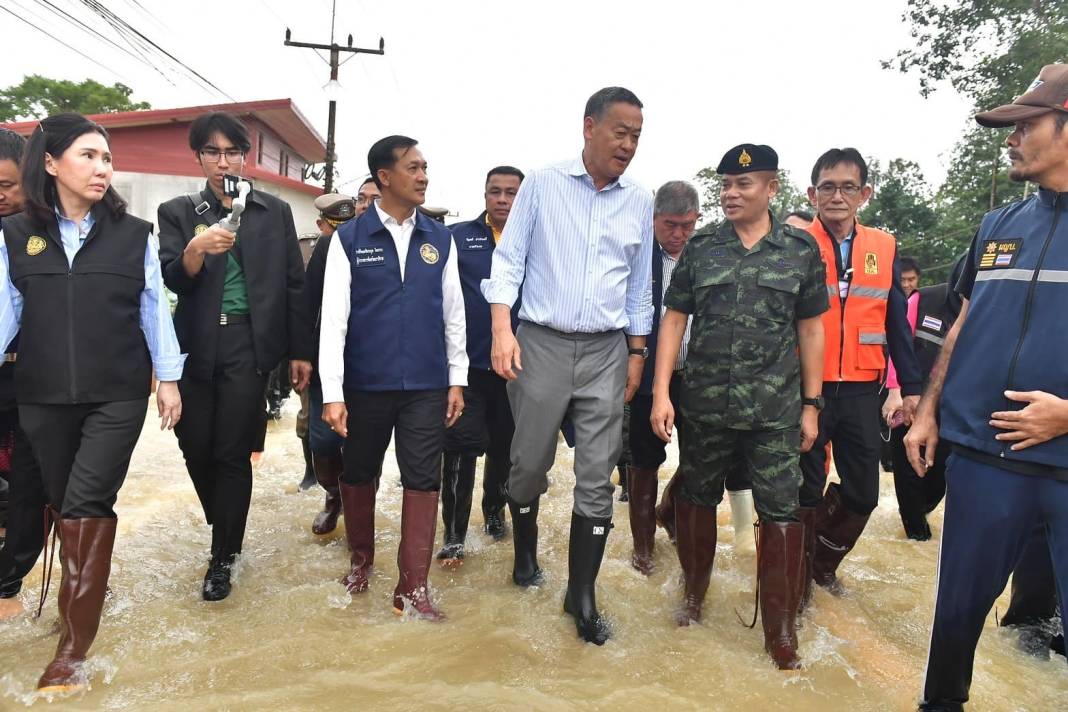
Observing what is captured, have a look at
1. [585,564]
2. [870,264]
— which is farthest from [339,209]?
[870,264]

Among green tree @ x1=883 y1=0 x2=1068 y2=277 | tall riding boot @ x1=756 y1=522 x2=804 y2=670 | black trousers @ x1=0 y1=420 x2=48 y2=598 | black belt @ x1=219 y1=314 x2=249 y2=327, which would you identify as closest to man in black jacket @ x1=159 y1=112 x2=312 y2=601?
black belt @ x1=219 y1=314 x2=249 y2=327

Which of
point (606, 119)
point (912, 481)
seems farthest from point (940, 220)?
point (606, 119)

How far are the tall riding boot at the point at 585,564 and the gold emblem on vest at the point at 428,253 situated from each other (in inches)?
56.3

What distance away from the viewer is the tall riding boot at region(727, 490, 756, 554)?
456 centimetres

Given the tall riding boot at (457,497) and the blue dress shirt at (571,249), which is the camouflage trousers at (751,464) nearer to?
the blue dress shirt at (571,249)

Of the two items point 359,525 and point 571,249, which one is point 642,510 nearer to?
point 359,525

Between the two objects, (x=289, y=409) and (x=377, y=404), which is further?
(x=289, y=409)

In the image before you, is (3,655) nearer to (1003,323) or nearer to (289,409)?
(1003,323)

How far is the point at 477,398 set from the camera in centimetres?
429

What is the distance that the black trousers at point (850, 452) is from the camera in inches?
140

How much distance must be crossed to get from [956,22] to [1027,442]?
19910 millimetres

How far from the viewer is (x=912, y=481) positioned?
504 cm

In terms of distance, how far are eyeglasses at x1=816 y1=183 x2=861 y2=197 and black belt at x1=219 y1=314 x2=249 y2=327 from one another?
3.09 metres

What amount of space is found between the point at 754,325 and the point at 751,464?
625 millimetres
